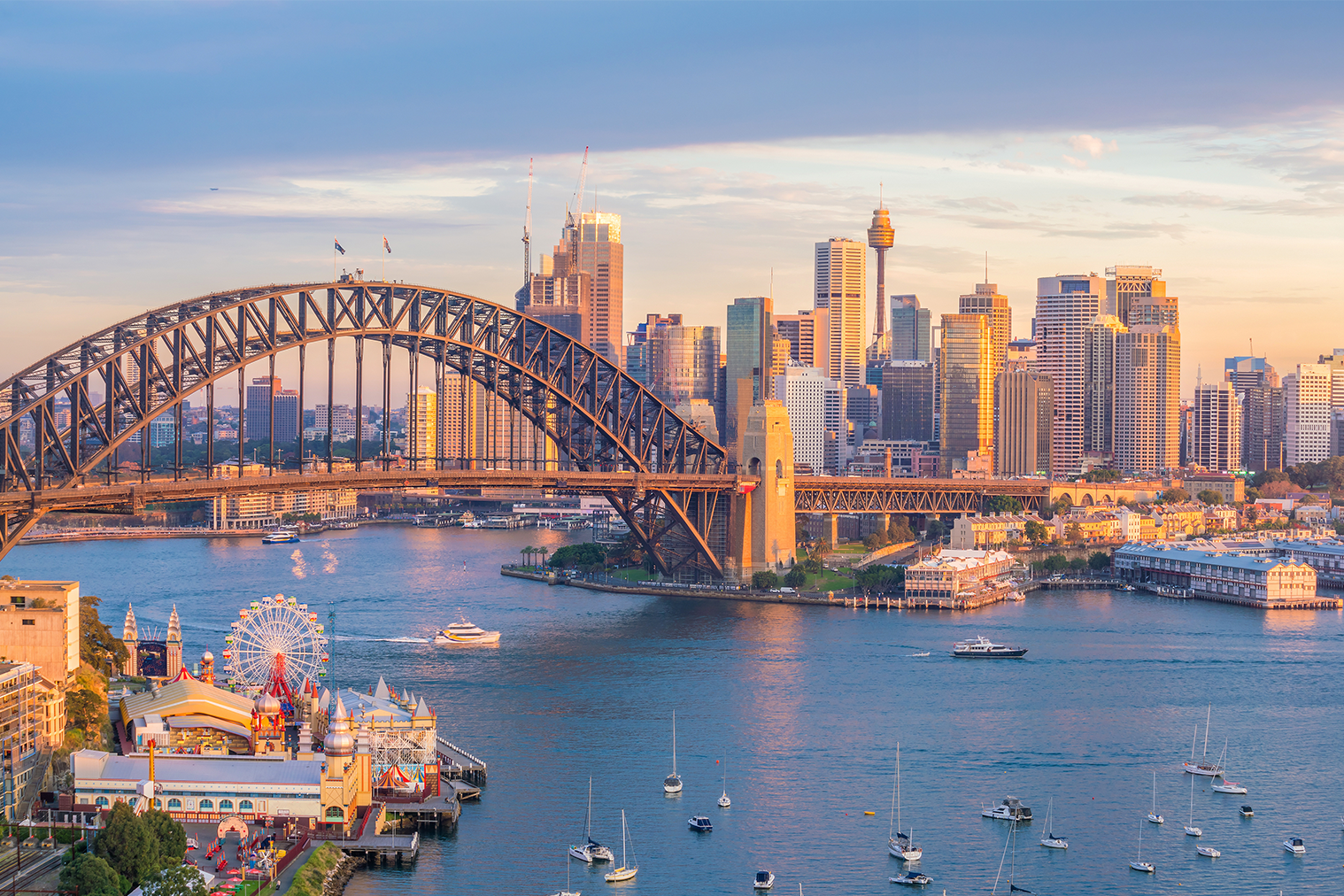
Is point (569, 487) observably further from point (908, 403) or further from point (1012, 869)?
point (908, 403)

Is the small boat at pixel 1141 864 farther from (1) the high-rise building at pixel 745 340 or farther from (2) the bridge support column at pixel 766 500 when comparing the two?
(1) the high-rise building at pixel 745 340

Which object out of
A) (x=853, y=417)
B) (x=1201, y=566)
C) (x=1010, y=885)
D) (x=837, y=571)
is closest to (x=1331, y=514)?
(x=1201, y=566)

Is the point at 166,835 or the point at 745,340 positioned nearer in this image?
the point at 166,835

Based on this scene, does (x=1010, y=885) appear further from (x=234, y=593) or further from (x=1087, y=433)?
(x=1087, y=433)

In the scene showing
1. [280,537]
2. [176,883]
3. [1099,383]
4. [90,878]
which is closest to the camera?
[176,883]

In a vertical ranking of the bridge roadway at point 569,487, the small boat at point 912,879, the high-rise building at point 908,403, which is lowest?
the small boat at point 912,879

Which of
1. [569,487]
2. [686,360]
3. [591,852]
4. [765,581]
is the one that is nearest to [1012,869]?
[591,852]

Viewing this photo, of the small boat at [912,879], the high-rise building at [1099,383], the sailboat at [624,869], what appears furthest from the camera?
the high-rise building at [1099,383]

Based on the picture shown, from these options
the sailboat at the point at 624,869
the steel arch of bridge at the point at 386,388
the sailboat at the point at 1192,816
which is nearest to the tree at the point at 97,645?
the steel arch of bridge at the point at 386,388
